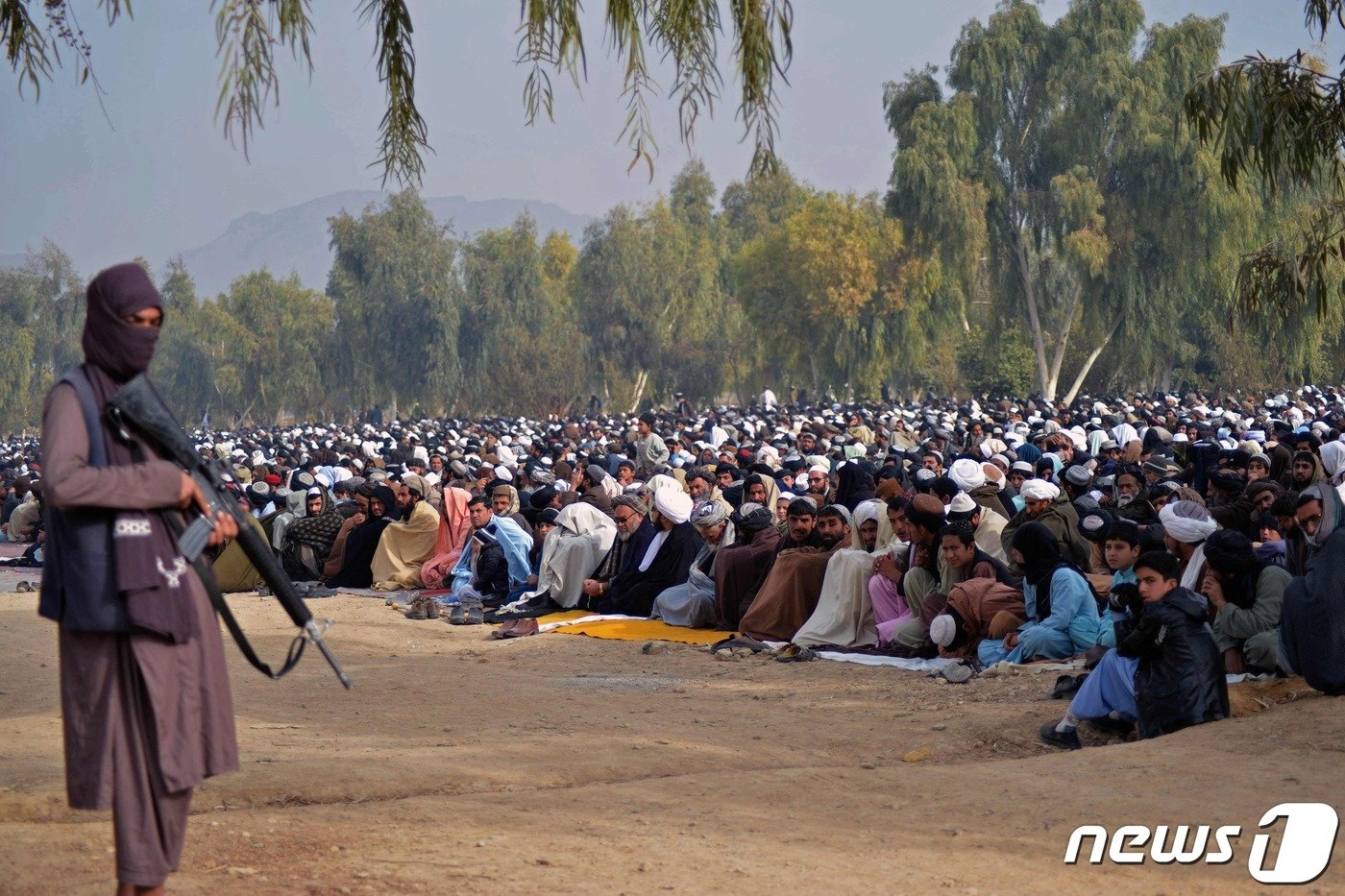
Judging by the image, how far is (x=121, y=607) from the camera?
3.07 metres

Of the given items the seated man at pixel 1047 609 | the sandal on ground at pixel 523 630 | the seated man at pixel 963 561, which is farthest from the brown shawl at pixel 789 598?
the seated man at pixel 1047 609

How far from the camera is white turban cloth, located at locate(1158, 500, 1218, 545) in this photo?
24.0 feet

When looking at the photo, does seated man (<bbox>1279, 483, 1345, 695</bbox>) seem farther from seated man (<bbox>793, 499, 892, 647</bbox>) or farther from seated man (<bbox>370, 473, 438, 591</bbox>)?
seated man (<bbox>370, 473, 438, 591</bbox>)

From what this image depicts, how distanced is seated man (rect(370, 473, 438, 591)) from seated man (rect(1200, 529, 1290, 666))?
8.23m

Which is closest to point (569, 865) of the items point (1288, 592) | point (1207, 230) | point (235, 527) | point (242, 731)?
point (235, 527)

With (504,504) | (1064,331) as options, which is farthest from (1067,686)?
(1064,331)

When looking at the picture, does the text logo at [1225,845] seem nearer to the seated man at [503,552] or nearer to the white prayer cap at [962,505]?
the white prayer cap at [962,505]

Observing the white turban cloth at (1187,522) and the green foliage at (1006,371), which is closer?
the white turban cloth at (1187,522)

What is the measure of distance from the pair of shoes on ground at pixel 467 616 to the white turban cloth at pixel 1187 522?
18.2 feet

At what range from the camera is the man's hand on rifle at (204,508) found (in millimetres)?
3117

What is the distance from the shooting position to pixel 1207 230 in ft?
115

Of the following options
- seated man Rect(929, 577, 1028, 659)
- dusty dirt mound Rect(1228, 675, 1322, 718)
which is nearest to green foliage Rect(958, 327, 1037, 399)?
seated man Rect(929, 577, 1028, 659)

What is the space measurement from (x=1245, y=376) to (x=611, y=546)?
3916 cm

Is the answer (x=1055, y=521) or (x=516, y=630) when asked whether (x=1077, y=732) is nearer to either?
(x=1055, y=521)
